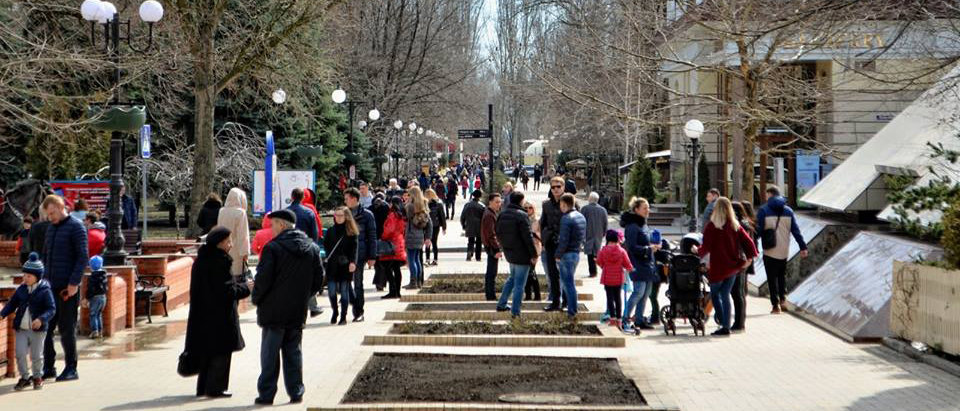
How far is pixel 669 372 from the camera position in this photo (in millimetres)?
11352

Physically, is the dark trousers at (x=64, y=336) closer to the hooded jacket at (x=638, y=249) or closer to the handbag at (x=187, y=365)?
the handbag at (x=187, y=365)

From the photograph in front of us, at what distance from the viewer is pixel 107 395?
391 inches

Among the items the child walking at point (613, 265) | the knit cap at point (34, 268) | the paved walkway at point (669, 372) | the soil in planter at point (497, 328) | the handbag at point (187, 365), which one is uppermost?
the knit cap at point (34, 268)

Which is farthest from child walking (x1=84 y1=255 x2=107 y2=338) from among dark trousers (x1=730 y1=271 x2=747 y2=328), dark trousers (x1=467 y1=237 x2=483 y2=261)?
dark trousers (x1=467 y1=237 x2=483 y2=261)

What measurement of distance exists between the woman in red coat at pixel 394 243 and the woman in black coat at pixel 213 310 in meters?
7.67

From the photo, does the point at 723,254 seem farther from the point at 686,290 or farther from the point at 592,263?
the point at 592,263

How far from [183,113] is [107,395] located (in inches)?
1119

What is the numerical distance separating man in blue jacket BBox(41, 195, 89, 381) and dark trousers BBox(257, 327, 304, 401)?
213cm

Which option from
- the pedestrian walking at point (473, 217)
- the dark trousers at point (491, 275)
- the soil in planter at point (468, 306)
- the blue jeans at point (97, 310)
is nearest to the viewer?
the blue jeans at point (97, 310)

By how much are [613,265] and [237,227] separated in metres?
4.38

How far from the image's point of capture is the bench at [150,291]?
15164 millimetres

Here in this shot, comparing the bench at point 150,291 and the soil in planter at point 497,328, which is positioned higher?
the bench at point 150,291

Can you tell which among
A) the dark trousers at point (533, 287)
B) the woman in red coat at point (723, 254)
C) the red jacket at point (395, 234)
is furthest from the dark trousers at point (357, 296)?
the woman in red coat at point (723, 254)

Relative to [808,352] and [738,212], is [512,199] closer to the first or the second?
[738,212]
